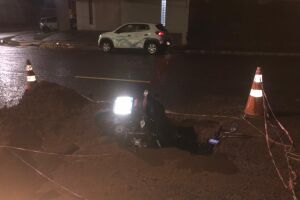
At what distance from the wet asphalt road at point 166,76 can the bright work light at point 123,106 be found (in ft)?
5.88

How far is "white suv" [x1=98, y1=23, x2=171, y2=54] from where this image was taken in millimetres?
18266

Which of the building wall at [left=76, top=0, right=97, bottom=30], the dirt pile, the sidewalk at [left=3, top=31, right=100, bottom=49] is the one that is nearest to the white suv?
the sidewalk at [left=3, top=31, right=100, bottom=49]

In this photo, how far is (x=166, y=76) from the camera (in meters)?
12.0

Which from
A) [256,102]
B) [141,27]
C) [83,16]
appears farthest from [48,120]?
[83,16]

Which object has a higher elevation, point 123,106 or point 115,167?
point 123,106

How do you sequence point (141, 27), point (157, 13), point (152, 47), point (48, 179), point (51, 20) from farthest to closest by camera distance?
point (51, 20), point (157, 13), point (141, 27), point (152, 47), point (48, 179)

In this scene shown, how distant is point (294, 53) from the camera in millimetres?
19672

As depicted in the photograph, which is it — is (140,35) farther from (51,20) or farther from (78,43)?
(51,20)

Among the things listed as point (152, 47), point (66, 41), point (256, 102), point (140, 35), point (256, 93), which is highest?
point (256, 93)

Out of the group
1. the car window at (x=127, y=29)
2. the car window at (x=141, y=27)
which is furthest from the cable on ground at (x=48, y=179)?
the car window at (x=127, y=29)

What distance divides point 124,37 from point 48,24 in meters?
17.5

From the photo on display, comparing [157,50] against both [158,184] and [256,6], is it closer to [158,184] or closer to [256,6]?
[256,6]

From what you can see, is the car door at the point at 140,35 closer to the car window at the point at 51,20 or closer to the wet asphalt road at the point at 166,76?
the wet asphalt road at the point at 166,76

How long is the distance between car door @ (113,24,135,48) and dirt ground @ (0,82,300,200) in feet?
40.8
